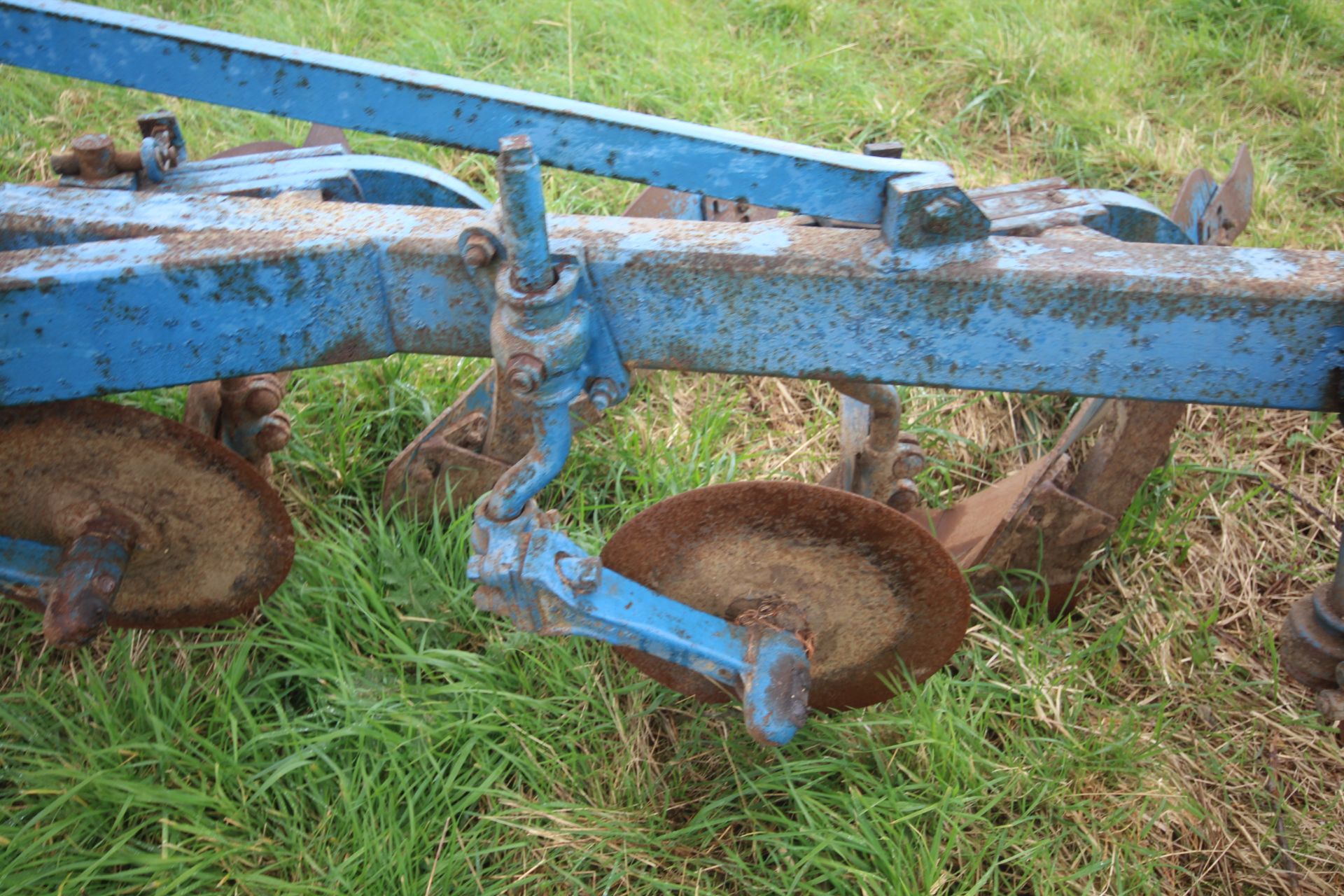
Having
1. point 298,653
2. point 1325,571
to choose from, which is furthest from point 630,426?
point 1325,571

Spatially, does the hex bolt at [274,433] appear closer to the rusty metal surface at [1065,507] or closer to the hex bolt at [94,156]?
the hex bolt at [94,156]

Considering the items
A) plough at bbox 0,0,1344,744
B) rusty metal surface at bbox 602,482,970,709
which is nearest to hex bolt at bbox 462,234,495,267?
plough at bbox 0,0,1344,744

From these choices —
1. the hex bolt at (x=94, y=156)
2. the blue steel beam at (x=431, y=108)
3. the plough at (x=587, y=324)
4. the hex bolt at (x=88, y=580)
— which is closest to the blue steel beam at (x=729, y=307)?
the plough at (x=587, y=324)

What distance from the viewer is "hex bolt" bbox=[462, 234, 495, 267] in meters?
1.44

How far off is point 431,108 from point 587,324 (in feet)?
1.75

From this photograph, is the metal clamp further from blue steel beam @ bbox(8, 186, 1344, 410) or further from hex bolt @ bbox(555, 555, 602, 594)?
blue steel beam @ bbox(8, 186, 1344, 410)

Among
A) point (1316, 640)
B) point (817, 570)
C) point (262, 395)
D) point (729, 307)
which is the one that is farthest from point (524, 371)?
point (1316, 640)

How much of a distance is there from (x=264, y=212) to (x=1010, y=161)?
9.09 feet

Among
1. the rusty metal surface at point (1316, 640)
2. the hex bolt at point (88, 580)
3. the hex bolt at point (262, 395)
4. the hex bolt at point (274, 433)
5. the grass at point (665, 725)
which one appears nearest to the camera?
the rusty metal surface at point (1316, 640)

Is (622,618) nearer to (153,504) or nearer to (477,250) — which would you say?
(477,250)

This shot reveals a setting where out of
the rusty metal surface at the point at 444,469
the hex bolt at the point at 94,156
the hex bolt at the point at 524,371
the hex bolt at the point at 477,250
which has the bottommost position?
the rusty metal surface at the point at 444,469

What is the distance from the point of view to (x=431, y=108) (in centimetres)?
173

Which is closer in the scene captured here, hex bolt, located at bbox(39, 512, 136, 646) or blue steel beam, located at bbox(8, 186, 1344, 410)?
blue steel beam, located at bbox(8, 186, 1344, 410)

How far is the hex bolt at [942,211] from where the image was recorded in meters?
1.42
